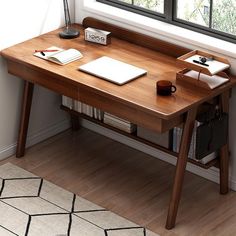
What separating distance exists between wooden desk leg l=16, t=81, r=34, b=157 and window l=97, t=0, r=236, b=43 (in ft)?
2.75

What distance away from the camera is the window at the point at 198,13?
4.32 metres

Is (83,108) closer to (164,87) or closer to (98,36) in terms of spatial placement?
(98,36)

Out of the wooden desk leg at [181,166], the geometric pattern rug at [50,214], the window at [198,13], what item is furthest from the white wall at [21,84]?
the wooden desk leg at [181,166]

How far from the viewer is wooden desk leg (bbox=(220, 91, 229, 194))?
421cm

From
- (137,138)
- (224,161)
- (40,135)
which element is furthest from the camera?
(40,135)

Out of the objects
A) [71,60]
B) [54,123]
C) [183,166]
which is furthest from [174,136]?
[54,123]

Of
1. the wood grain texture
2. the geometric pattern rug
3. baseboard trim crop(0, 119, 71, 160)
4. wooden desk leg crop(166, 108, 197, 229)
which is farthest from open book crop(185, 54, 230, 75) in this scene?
baseboard trim crop(0, 119, 71, 160)

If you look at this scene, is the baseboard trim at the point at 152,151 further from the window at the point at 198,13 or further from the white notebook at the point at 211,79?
the window at the point at 198,13

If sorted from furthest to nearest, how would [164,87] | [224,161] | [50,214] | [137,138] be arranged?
1. [137,138]
2. [224,161]
3. [50,214]
4. [164,87]

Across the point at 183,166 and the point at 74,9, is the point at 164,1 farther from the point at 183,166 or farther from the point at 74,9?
the point at 183,166

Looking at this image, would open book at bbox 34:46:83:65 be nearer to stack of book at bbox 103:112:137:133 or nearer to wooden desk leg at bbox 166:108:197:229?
stack of book at bbox 103:112:137:133

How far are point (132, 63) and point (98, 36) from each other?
0.36 m

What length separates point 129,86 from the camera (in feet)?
13.5

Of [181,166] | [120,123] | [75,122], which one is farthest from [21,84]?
[181,166]
